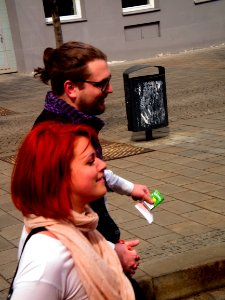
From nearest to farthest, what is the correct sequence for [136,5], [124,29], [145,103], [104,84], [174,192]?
[104,84], [174,192], [145,103], [124,29], [136,5]

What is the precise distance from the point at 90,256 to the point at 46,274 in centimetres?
15

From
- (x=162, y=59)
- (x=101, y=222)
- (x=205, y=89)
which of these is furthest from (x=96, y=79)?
(x=162, y=59)

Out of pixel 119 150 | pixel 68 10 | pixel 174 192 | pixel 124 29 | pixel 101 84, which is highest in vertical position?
pixel 101 84

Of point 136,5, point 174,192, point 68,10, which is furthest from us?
point 136,5

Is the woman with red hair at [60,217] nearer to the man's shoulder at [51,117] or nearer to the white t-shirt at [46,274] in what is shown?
the white t-shirt at [46,274]

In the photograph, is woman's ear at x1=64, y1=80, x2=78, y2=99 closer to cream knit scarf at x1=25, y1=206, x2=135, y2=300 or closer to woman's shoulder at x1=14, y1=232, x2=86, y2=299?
cream knit scarf at x1=25, y1=206, x2=135, y2=300

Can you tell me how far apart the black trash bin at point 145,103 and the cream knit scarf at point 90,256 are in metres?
6.66

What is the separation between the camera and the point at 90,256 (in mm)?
1795

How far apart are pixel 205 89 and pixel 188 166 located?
21.6ft

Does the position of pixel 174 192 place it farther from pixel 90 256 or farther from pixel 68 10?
pixel 68 10

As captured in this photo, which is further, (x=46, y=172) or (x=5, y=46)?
(x=5, y=46)

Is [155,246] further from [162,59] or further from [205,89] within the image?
[162,59]

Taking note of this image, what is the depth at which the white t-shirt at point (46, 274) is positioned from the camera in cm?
171

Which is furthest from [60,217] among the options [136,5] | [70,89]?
[136,5]
